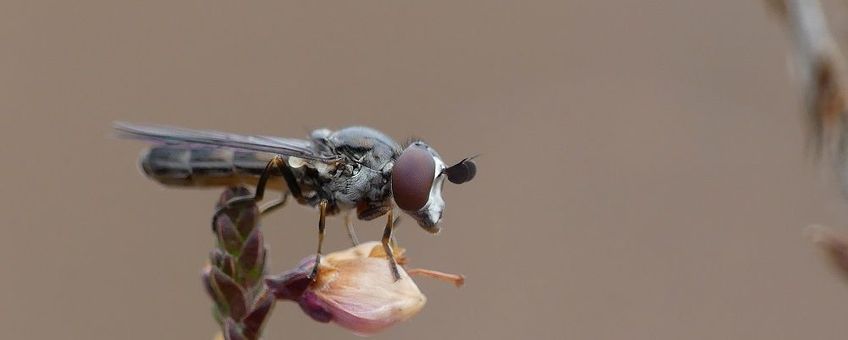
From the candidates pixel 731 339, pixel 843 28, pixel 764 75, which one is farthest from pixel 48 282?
pixel 843 28

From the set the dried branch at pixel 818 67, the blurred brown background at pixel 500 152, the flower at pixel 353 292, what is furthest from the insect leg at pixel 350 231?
the blurred brown background at pixel 500 152

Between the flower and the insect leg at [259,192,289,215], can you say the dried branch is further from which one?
the insect leg at [259,192,289,215]

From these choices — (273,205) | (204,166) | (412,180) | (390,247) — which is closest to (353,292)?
(390,247)

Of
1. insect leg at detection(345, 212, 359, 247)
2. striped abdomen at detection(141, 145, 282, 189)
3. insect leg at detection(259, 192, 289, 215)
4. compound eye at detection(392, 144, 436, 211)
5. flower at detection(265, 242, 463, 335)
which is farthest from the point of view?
striped abdomen at detection(141, 145, 282, 189)

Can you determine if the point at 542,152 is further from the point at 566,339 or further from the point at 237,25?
the point at 237,25

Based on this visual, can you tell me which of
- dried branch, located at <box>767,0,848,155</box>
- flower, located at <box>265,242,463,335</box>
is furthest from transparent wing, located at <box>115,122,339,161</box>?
dried branch, located at <box>767,0,848,155</box>

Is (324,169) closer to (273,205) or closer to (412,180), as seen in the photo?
(273,205)
